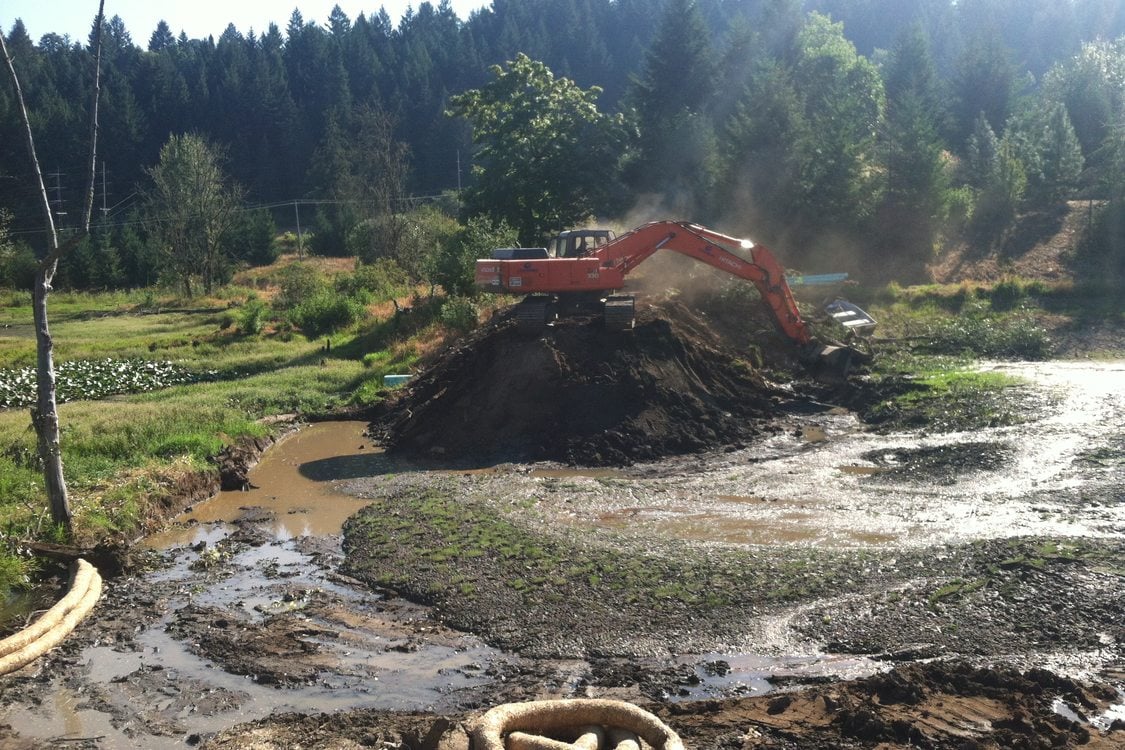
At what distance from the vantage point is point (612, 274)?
23375 millimetres

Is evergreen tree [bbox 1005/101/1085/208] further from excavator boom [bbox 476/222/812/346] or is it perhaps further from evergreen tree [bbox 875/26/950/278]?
excavator boom [bbox 476/222/812/346]

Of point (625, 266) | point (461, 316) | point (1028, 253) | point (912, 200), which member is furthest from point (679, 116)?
point (625, 266)

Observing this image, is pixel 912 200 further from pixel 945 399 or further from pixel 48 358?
pixel 48 358

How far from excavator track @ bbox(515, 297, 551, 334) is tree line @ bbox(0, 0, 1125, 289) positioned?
34.4 feet

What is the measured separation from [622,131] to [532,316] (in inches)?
907

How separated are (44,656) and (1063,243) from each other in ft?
145

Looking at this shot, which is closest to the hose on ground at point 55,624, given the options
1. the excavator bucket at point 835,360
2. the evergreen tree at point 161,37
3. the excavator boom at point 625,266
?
the excavator boom at point 625,266

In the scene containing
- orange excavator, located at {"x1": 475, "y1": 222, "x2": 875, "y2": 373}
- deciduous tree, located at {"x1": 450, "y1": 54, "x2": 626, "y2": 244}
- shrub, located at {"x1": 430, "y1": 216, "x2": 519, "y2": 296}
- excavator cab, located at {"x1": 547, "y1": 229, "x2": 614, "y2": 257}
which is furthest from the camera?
deciduous tree, located at {"x1": 450, "y1": 54, "x2": 626, "y2": 244}

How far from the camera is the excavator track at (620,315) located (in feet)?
73.9

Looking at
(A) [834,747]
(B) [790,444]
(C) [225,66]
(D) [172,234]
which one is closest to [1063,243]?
(B) [790,444]

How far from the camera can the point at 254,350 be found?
3466 centimetres

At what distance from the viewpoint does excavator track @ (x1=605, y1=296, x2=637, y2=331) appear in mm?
22516

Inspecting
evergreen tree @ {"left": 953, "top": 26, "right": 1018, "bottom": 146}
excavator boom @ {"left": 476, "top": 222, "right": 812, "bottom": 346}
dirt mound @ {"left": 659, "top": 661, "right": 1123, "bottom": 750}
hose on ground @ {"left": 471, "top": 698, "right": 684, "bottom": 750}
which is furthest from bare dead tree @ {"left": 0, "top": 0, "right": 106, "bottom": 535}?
evergreen tree @ {"left": 953, "top": 26, "right": 1018, "bottom": 146}

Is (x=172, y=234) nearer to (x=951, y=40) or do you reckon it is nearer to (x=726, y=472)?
(x=726, y=472)
